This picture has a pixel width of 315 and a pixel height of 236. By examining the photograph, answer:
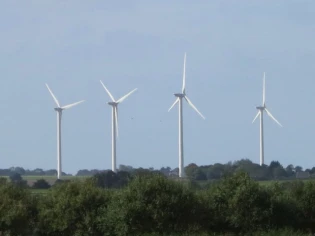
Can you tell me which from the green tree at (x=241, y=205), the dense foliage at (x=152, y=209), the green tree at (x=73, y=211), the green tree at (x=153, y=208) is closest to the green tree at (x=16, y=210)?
the dense foliage at (x=152, y=209)

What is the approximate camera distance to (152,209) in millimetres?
69625

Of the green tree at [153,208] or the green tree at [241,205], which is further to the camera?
the green tree at [241,205]

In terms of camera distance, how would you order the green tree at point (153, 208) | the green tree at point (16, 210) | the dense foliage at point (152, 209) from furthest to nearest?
the green tree at point (16, 210), the dense foliage at point (152, 209), the green tree at point (153, 208)

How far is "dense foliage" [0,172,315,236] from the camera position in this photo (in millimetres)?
69625

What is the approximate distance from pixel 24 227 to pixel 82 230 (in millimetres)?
4756

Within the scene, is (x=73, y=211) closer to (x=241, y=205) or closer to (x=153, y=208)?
(x=153, y=208)

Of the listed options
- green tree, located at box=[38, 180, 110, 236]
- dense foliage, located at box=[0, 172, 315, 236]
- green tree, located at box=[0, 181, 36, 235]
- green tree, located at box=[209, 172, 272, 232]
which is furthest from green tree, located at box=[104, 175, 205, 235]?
green tree, located at box=[0, 181, 36, 235]

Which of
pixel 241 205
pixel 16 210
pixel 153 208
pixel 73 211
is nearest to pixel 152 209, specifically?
pixel 153 208

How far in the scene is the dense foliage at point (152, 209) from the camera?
228 ft

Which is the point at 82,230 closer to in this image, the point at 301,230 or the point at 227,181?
the point at 227,181

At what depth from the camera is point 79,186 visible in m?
73.6

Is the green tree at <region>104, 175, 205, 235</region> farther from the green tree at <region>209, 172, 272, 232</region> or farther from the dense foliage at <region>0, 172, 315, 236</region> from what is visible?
the green tree at <region>209, 172, 272, 232</region>

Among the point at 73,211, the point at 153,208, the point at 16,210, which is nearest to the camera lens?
the point at 153,208

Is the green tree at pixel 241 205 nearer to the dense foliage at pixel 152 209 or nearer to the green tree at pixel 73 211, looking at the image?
the dense foliage at pixel 152 209
